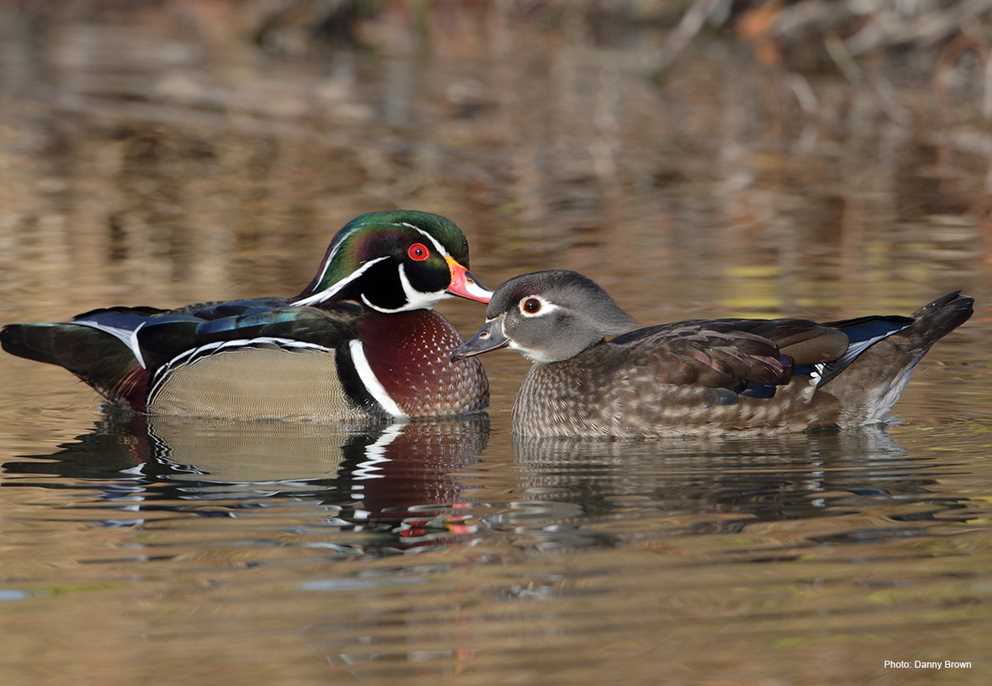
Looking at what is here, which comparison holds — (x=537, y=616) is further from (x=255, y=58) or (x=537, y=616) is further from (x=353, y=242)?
(x=255, y=58)

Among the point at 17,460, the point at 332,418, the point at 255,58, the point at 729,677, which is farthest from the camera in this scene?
the point at 255,58

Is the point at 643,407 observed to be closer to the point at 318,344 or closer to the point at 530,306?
the point at 530,306

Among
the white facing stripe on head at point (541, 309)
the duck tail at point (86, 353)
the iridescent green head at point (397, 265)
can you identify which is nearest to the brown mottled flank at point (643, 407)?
the white facing stripe on head at point (541, 309)

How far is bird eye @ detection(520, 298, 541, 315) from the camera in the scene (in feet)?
30.0

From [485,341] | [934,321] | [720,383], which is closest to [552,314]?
[485,341]

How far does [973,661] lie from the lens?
563 cm

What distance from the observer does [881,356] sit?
29.5ft

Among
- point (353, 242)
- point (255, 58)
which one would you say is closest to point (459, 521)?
point (353, 242)

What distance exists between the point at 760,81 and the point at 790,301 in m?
12.0

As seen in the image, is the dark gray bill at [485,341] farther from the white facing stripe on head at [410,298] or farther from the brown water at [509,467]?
the white facing stripe on head at [410,298]

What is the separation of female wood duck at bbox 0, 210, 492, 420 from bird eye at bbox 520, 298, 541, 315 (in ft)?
2.36

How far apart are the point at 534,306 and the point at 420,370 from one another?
83 cm

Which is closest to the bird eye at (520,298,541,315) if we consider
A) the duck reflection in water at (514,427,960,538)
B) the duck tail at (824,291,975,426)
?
the duck reflection in water at (514,427,960,538)

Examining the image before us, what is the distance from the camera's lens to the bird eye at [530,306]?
9.13m
